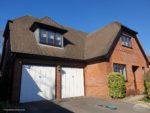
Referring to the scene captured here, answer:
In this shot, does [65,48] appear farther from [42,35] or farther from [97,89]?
[97,89]

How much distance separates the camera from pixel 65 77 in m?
14.3

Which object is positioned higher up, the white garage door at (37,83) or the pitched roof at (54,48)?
the pitched roof at (54,48)

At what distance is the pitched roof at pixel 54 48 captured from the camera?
504 inches

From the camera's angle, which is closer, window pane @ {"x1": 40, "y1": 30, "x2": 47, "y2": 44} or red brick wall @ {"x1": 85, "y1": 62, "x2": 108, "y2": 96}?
red brick wall @ {"x1": 85, "y1": 62, "x2": 108, "y2": 96}

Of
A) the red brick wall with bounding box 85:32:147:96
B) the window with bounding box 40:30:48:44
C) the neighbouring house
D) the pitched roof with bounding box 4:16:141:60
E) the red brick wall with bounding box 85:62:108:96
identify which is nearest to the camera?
the neighbouring house

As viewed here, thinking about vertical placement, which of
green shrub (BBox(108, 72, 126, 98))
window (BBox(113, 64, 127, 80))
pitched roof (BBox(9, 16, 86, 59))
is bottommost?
green shrub (BBox(108, 72, 126, 98))

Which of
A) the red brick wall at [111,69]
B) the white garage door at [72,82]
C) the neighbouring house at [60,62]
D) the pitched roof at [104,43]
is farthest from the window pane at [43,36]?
the red brick wall at [111,69]

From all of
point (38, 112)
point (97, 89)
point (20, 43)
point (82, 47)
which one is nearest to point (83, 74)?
point (97, 89)

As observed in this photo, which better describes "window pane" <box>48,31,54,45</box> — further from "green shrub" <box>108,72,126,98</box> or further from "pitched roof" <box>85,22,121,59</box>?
"green shrub" <box>108,72,126,98</box>

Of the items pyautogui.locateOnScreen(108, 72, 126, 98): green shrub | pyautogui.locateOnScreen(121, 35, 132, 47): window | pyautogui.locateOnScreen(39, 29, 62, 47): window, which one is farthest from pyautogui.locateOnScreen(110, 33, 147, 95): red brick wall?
pyautogui.locateOnScreen(39, 29, 62, 47): window

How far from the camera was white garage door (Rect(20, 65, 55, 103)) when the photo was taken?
1172cm

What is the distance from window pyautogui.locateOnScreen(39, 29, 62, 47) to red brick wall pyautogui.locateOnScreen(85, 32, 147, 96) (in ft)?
12.3

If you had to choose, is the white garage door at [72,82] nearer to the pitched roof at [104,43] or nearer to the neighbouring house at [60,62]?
the neighbouring house at [60,62]

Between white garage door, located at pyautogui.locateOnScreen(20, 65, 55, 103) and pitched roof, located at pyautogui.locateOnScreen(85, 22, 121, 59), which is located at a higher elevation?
pitched roof, located at pyautogui.locateOnScreen(85, 22, 121, 59)
